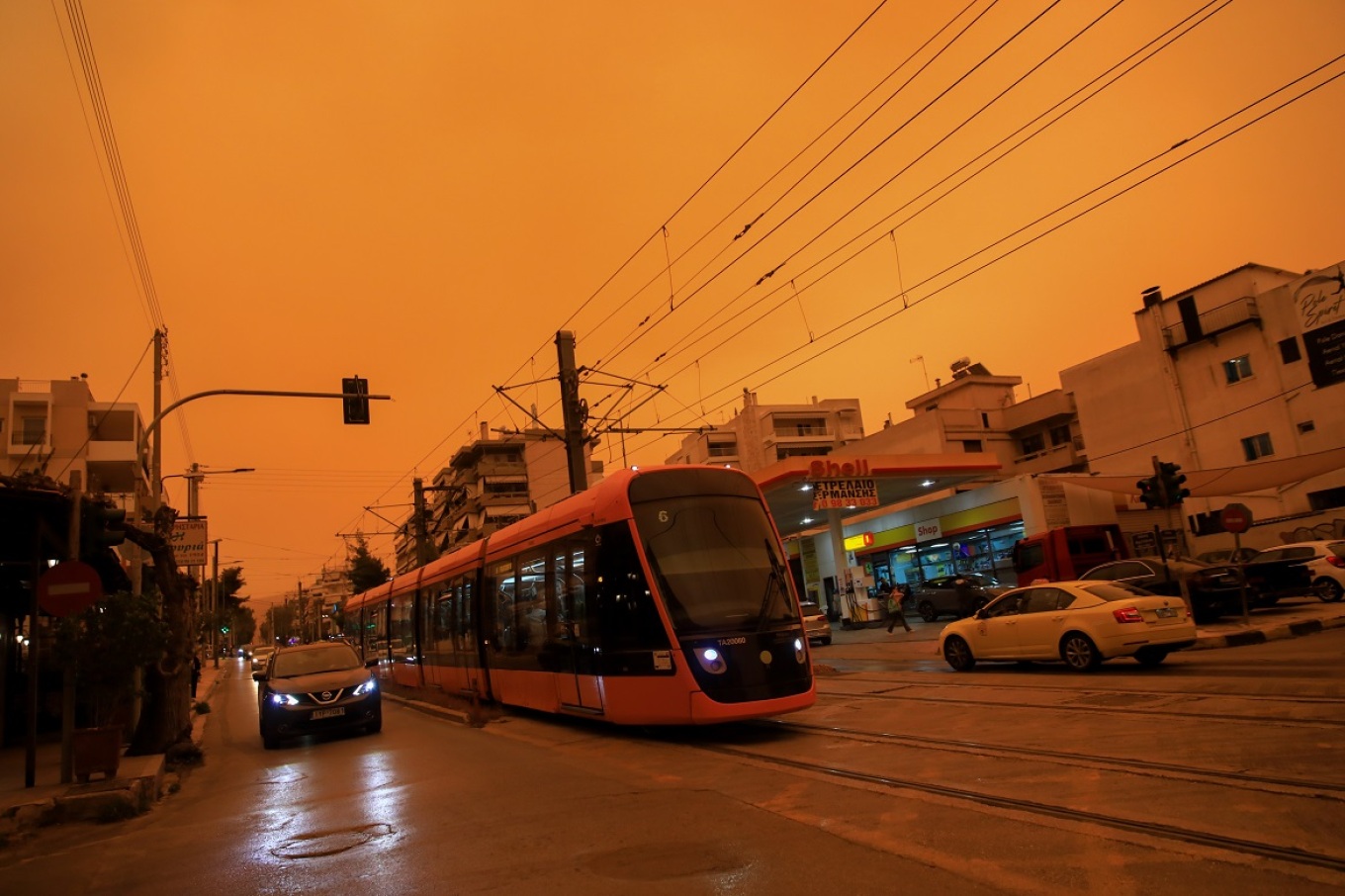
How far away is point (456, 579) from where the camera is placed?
1741cm

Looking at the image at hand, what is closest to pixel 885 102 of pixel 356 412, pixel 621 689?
pixel 621 689

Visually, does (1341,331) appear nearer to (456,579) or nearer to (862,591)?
(862,591)

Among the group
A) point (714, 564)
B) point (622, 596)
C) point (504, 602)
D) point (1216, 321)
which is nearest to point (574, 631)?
point (622, 596)

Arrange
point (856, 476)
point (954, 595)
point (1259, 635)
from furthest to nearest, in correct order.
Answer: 1. point (856, 476)
2. point (954, 595)
3. point (1259, 635)

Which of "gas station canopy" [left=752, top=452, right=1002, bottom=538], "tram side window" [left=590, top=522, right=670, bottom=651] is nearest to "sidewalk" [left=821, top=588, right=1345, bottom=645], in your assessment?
"gas station canopy" [left=752, top=452, right=1002, bottom=538]

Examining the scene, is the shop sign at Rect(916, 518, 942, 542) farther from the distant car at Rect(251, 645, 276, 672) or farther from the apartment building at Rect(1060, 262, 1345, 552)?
the distant car at Rect(251, 645, 276, 672)

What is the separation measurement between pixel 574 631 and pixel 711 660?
2.57 m

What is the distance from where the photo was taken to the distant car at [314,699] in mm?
13484

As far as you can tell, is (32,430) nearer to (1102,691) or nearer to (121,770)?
(121,770)

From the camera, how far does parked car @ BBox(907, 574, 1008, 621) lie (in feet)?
92.4

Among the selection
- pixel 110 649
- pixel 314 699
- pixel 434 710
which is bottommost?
pixel 434 710

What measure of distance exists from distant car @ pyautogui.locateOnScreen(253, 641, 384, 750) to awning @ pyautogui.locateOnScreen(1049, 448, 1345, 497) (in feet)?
71.2

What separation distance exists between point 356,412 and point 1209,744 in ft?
46.8

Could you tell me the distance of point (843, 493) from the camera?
29750 mm
